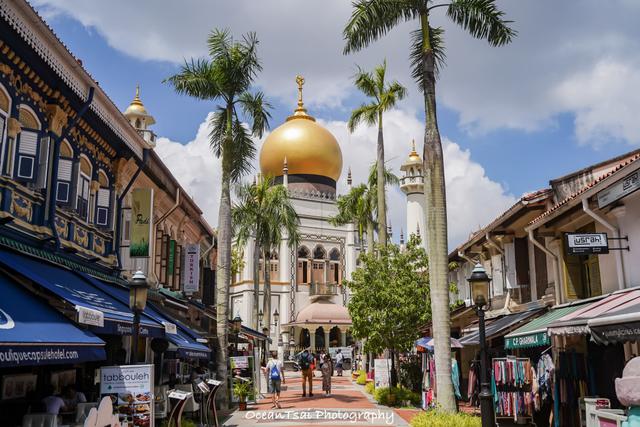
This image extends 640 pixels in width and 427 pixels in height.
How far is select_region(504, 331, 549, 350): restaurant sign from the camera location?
12.7m

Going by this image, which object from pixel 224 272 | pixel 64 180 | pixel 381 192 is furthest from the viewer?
pixel 381 192

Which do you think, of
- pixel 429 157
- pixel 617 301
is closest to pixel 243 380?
pixel 429 157

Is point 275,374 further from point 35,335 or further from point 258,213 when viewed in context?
point 258,213

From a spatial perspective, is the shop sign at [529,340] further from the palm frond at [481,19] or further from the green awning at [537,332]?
the palm frond at [481,19]

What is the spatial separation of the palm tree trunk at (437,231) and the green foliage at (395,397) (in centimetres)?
788

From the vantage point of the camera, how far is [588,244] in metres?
12.6

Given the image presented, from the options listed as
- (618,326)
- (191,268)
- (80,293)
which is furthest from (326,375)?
(618,326)

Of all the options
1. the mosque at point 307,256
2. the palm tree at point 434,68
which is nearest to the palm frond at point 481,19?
the palm tree at point 434,68

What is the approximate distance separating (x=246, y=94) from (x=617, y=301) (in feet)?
39.6

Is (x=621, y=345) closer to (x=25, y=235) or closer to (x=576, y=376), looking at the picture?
(x=576, y=376)

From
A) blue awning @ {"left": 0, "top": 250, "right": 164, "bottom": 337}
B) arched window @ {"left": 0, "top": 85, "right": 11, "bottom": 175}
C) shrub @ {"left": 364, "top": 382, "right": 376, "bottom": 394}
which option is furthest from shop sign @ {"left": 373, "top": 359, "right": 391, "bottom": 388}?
arched window @ {"left": 0, "top": 85, "right": 11, "bottom": 175}

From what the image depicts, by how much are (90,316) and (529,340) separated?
900 cm

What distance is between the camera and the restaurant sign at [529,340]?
1270cm

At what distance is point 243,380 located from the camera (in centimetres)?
2136
